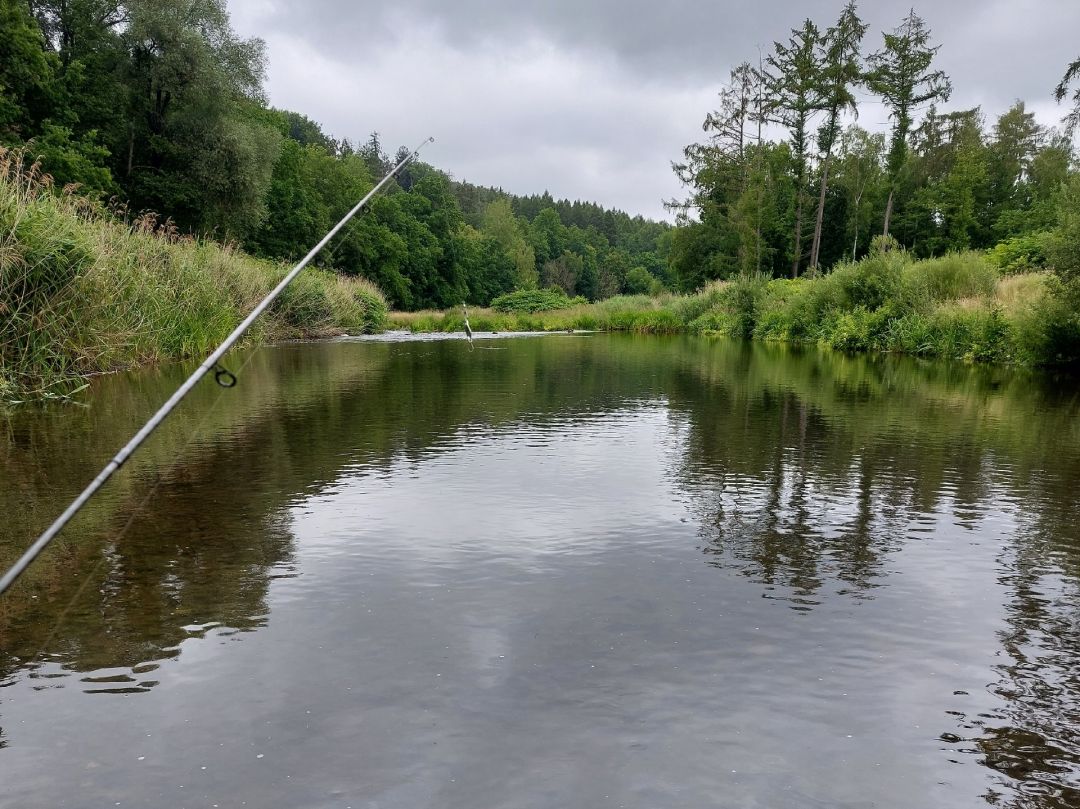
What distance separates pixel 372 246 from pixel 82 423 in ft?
239

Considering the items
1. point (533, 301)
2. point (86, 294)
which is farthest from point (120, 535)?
point (533, 301)

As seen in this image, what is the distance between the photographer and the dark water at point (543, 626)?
294 cm

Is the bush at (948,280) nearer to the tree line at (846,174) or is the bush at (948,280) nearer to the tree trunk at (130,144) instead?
the tree line at (846,174)

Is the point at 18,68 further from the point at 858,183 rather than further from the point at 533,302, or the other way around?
the point at 858,183

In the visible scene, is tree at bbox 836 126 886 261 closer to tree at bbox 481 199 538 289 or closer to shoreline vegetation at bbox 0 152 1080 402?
shoreline vegetation at bbox 0 152 1080 402

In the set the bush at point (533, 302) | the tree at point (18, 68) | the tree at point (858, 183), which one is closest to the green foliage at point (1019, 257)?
the tree at point (858, 183)

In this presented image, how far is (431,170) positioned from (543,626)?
120305 mm

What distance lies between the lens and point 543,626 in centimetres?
420

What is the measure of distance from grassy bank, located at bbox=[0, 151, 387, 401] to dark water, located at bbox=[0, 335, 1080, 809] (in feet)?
10.9

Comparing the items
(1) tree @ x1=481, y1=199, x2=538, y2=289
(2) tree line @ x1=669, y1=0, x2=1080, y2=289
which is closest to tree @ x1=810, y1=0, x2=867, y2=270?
(2) tree line @ x1=669, y1=0, x2=1080, y2=289

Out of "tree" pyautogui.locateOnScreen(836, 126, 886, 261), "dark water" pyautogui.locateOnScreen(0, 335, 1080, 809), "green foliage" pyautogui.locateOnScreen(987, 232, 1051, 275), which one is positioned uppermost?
"tree" pyautogui.locateOnScreen(836, 126, 886, 261)

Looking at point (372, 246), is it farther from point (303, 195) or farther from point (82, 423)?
point (82, 423)

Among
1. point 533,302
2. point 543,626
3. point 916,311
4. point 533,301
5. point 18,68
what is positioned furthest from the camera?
point 533,301

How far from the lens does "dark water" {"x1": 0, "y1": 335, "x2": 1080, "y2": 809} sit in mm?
2943
